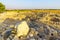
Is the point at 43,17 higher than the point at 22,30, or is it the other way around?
the point at 22,30

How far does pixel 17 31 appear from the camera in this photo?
9078mm

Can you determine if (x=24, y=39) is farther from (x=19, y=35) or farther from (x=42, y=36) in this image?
(x=42, y=36)

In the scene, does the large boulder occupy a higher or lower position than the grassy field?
higher

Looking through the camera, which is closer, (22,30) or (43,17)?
(22,30)

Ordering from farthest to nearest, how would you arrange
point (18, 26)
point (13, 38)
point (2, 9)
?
point (2, 9) < point (18, 26) < point (13, 38)

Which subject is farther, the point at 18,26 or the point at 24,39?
the point at 18,26

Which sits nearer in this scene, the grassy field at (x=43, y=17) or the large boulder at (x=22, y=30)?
the large boulder at (x=22, y=30)

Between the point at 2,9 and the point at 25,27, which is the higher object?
the point at 25,27

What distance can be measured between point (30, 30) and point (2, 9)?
1147 inches

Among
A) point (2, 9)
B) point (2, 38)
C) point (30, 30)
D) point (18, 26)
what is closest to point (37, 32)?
point (30, 30)

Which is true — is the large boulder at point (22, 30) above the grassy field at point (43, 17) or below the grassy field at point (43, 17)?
above

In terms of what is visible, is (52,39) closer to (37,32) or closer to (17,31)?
(37,32)

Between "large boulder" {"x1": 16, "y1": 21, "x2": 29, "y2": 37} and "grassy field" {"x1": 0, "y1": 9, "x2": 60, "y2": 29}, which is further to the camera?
"grassy field" {"x1": 0, "y1": 9, "x2": 60, "y2": 29}

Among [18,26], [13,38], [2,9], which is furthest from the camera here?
[2,9]
